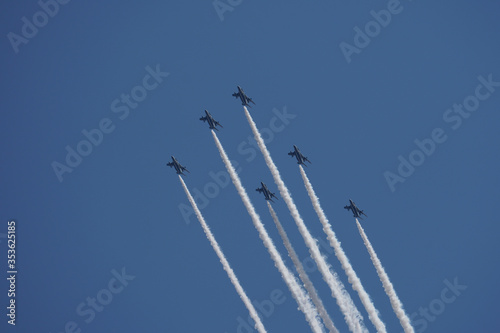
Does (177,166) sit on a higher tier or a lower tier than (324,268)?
higher

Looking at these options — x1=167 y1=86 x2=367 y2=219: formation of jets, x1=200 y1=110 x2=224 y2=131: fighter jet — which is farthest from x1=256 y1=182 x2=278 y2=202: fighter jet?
x1=200 y1=110 x2=224 y2=131: fighter jet

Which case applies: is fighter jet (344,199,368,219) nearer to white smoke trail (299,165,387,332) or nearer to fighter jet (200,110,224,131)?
white smoke trail (299,165,387,332)

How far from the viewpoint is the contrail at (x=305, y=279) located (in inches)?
2653

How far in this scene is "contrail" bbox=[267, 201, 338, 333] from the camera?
221 ft

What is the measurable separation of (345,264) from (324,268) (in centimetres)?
211

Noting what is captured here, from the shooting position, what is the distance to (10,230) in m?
92.8

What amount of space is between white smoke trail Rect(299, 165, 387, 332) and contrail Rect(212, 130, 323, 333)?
4735mm

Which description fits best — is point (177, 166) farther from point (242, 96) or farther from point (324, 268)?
point (324, 268)

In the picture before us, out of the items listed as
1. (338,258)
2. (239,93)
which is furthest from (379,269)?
(239,93)

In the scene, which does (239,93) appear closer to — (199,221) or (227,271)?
(199,221)

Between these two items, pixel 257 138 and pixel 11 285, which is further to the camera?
pixel 11 285

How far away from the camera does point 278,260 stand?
71375 mm

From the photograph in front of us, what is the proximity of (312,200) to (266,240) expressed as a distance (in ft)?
20.8

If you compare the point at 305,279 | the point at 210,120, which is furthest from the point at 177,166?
the point at 305,279
